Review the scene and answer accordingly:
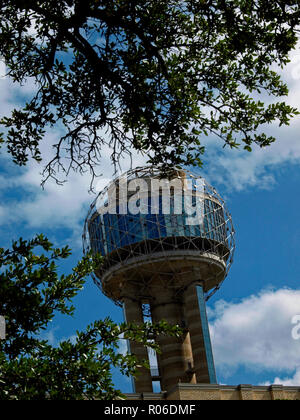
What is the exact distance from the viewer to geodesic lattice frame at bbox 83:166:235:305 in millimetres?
74875

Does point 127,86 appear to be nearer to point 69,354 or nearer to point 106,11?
point 106,11

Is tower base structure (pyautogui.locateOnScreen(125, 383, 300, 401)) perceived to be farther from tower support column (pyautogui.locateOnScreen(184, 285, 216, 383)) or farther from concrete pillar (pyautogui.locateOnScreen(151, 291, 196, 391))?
concrete pillar (pyautogui.locateOnScreen(151, 291, 196, 391))

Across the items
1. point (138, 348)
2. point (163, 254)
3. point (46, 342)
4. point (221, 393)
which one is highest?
point (163, 254)

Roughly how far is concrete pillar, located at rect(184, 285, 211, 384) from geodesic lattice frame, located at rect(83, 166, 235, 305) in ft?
15.7

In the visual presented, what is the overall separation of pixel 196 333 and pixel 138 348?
7.36 m

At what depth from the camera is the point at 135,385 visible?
68.8m

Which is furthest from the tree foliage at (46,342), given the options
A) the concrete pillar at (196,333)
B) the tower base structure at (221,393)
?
the concrete pillar at (196,333)

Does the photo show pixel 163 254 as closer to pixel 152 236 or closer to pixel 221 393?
pixel 152 236

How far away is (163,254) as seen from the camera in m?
74.1

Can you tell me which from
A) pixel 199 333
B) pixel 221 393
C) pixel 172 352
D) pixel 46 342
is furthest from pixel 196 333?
pixel 46 342

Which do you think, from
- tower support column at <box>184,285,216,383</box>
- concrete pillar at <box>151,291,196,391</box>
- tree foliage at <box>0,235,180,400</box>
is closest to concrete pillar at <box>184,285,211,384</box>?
tower support column at <box>184,285,216,383</box>

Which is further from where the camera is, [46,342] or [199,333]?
[199,333]
